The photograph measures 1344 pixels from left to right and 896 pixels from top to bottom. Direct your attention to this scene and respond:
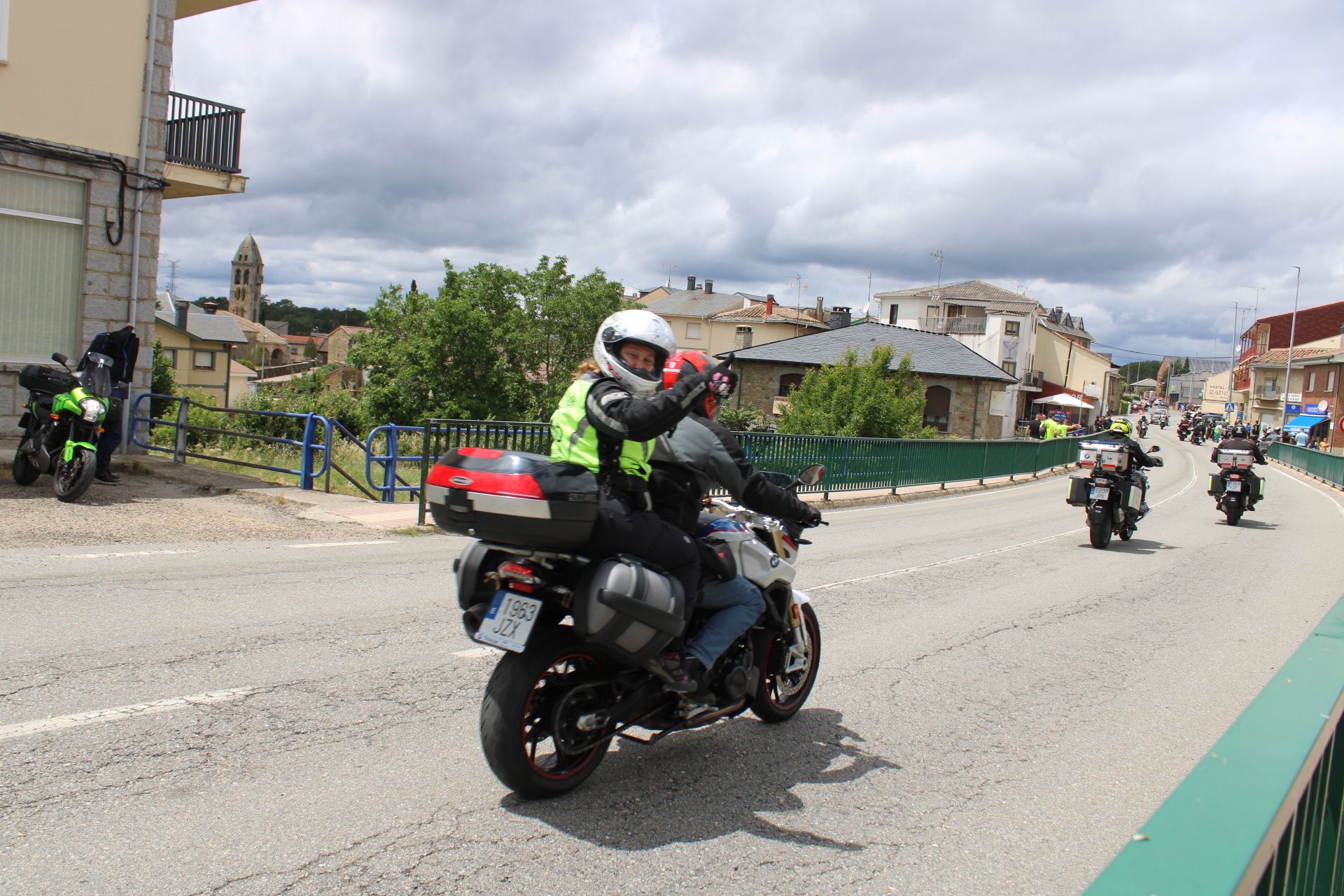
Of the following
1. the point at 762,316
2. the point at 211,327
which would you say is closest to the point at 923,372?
the point at 762,316

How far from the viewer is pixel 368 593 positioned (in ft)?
24.7

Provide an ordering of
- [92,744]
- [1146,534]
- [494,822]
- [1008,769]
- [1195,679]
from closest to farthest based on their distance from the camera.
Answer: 1. [494,822]
2. [92,744]
3. [1008,769]
4. [1195,679]
5. [1146,534]

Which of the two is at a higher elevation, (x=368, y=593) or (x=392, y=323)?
(x=392, y=323)

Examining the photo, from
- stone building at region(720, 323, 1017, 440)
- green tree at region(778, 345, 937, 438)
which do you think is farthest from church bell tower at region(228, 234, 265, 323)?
green tree at region(778, 345, 937, 438)

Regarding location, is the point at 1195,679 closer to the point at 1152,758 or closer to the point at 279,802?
the point at 1152,758

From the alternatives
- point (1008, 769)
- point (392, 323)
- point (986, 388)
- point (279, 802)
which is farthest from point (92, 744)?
point (986, 388)

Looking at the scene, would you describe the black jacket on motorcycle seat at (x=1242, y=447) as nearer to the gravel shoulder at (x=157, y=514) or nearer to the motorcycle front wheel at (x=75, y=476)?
the gravel shoulder at (x=157, y=514)

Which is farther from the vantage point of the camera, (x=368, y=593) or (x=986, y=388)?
(x=986, y=388)

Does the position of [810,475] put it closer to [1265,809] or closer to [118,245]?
[1265,809]

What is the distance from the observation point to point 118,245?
1414 cm

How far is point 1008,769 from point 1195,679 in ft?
9.17

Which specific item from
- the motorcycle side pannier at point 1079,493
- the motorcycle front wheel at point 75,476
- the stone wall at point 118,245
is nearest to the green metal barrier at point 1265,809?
the motorcycle front wheel at point 75,476

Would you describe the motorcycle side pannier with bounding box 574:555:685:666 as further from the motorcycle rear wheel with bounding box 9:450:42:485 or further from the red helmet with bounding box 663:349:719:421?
the motorcycle rear wheel with bounding box 9:450:42:485

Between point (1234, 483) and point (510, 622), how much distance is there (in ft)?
60.0
